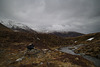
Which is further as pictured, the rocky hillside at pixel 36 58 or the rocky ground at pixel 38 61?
the rocky hillside at pixel 36 58

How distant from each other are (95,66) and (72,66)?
9.31m

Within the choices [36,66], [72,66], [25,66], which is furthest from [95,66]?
[25,66]

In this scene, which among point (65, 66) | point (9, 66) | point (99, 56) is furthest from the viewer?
point (99, 56)

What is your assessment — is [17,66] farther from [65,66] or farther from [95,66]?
[95,66]

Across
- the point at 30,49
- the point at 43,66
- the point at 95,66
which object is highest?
the point at 30,49

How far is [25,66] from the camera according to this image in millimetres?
13359

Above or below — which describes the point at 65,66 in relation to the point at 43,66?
below

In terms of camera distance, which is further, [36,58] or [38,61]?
[36,58]

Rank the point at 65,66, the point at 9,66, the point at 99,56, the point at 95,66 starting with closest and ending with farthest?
the point at 9,66 < the point at 65,66 < the point at 95,66 < the point at 99,56

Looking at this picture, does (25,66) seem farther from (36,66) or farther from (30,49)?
(30,49)

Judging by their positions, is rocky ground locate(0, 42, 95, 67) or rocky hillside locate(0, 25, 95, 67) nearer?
rocky ground locate(0, 42, 95, 67)

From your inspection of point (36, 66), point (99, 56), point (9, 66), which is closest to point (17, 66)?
point (9, 66)

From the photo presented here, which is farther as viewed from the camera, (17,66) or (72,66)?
(72,66)

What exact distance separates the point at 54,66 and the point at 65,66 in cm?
335
